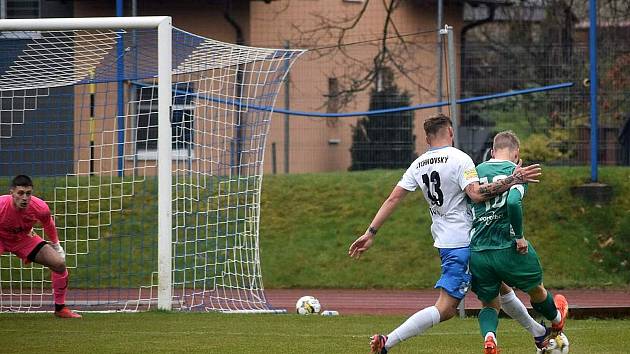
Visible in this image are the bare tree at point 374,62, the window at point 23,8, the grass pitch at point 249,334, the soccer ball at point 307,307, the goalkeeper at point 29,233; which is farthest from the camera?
the window at point 23,8

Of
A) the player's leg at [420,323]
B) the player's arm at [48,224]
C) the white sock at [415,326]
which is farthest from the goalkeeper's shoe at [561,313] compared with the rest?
the player's arm at [48,224]

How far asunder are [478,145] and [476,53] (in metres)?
1.87

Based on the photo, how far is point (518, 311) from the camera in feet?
28.2

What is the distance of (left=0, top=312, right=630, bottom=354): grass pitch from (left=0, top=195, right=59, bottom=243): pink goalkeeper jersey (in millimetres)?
946

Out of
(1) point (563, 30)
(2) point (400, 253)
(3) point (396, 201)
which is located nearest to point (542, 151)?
(2) point (400, 253)

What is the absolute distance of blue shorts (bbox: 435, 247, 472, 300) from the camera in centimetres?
809

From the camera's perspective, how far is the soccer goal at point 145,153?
13219mm

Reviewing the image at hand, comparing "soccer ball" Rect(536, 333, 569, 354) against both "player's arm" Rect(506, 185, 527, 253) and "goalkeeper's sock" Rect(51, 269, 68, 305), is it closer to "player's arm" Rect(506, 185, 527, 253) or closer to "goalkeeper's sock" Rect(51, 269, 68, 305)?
"player's arm" Rect(506, 185, 527, 253)

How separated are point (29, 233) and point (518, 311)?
630cm

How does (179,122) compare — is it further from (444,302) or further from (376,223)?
(444,302)

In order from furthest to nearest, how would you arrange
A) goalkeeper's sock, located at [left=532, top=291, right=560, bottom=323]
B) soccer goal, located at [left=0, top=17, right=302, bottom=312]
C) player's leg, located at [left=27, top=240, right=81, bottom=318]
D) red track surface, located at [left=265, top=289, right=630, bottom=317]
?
red track surface, located at [left=265, top=289, right=630, bottom=317] → soccer goal, located at [left=0, top=17, right=302, bottom=312] → player's leg, located at [left=27, top=240, right=81, bottom=318] → goalkeeper's sock, located at [left=532, top=291, right=560, bottom=323]

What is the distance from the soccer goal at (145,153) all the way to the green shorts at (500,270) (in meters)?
5.18

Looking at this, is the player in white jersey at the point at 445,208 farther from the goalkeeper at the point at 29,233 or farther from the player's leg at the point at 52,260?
the player's leg at the point at 52,260

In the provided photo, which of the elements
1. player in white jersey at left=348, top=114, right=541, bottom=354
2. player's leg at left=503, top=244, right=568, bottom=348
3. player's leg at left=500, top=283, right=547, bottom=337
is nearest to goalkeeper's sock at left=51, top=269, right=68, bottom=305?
player in white jersey at left=348, top=114, right=541, bottom=354
